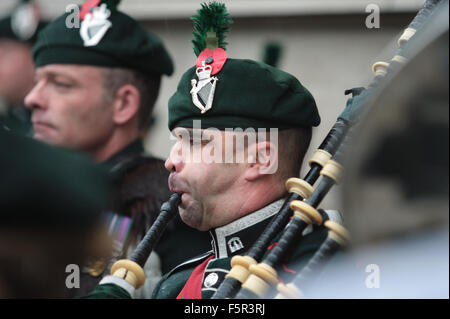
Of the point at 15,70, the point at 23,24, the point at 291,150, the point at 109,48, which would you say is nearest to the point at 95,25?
the point at 109,48

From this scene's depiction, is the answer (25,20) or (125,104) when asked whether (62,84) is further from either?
(25,20)

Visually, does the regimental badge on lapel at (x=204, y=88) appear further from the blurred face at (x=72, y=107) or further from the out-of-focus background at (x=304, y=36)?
the blurred face at (x=72, y=107)

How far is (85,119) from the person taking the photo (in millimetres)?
2904

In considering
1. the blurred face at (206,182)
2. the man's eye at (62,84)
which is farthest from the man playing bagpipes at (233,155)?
the man's eye at (62,84)

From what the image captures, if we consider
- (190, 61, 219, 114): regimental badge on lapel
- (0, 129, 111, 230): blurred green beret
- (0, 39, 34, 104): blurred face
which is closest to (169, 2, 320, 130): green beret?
(190, 61, 219, 114): regimental badge on lapel

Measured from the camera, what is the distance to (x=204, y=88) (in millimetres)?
2162

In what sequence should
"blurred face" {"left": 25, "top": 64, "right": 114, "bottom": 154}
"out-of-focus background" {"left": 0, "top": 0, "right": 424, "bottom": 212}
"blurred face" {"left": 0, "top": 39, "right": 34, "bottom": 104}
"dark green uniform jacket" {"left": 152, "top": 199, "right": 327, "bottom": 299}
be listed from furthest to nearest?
"blurred face" {"left": 0, "top": 39, "right": 34, "bottom": 104} → "blurred face" {"left": 25, "top": 64, "right": 114, "bottom": 154} → "out-of-focus background" {"left": 0, "top": 0, "right": 424, "bottom": 212} → "dark green uniform jacket" {"left": 152, "top": 199, "right": 327, "bottom": 299}

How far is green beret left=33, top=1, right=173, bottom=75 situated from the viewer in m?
2.94

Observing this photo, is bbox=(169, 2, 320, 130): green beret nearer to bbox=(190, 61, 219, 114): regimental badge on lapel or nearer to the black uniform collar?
bbox=(190, 61, 219, 114): regimental badge on lapel

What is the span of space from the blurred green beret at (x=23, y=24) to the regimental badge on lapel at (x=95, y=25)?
1.72 feet

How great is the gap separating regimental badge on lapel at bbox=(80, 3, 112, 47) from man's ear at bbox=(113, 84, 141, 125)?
8.4 inches

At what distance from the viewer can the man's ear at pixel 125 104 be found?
2.93m

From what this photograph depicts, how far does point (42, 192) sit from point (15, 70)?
2.31m
